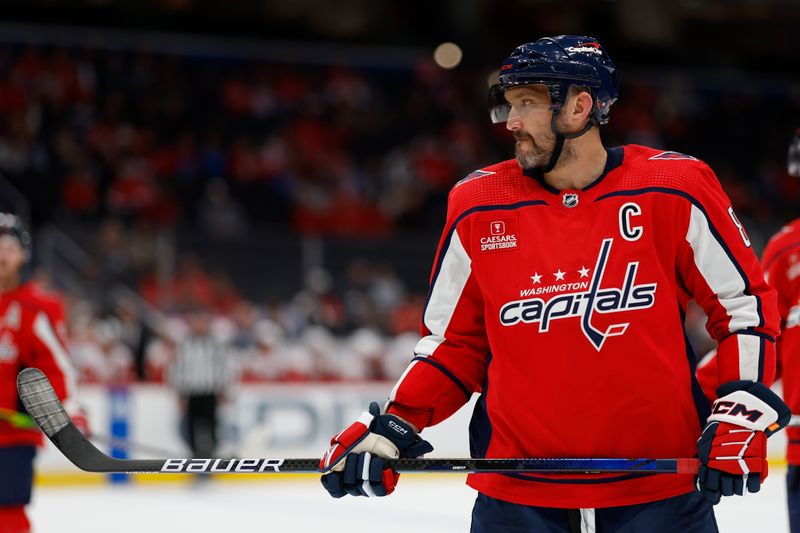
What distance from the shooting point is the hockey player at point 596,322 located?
83.3 inches

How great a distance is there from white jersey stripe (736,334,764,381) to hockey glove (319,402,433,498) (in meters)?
0.64

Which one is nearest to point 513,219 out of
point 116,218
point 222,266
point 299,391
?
point 299,391

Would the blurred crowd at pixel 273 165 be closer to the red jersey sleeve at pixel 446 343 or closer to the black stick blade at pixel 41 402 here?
the black stick blade at pixel 41 402

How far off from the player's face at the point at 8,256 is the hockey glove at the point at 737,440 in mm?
2682

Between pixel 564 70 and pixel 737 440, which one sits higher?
pixel 564 70

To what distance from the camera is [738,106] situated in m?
16.7

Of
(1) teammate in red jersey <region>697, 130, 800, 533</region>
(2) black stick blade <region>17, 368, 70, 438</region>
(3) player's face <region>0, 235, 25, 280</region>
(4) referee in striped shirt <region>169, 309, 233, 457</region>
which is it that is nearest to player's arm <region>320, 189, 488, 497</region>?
(2) black stick blade <region>17, 368, 70, 438</region>

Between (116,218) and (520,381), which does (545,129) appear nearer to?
(520,381)

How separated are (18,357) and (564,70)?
8.13ft

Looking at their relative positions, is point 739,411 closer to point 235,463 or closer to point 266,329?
point 235,463

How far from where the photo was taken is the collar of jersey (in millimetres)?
2205

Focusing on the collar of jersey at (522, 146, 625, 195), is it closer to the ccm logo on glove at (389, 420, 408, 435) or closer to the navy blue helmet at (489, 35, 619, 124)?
the navy blue helmet at (489, 35, 619, 124)

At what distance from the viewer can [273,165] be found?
1352 centimetres

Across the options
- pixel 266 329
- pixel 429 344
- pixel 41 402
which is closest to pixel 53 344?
pixel 41 402
